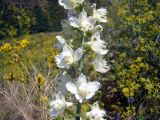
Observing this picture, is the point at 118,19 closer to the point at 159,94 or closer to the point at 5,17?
the point at 159,94

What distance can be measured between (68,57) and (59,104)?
0.26 metres

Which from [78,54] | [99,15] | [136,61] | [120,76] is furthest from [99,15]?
[120,76]

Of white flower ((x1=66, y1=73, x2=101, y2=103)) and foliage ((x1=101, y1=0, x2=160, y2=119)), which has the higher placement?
white flower ((x1=66, y1=73, x2=101, y2=103))

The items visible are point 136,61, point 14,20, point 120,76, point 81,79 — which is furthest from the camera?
point 14,20

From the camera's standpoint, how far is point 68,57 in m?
2.46

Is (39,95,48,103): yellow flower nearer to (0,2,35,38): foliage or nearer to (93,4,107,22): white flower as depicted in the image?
(93,4,107,22): white flower

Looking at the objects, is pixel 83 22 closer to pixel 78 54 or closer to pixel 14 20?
pixel 78 54

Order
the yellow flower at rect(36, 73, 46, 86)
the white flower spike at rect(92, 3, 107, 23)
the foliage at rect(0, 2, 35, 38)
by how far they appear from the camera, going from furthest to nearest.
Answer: the foliage at rect(0, 2, 35, 38) < the yellow flower at rect(36, 73, 46, 86) < the white flower spike at rect(92, 3, 107, 23)

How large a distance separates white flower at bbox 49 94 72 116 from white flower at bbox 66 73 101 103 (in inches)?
3.5

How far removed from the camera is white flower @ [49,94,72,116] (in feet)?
8.27

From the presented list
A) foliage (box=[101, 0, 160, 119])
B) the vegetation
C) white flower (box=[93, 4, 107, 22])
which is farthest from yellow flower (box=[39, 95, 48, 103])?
white flower (box=[93, 4, 107, 22])

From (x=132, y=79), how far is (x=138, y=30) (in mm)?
716

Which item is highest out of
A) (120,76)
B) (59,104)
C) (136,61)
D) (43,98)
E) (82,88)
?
(82,88)

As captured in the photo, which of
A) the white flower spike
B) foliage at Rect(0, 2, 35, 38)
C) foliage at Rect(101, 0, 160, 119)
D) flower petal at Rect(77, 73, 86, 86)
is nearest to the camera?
flower petal at Rect(77, 73, 86, 86)
